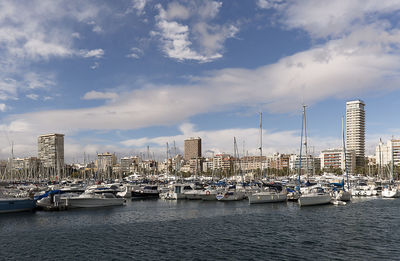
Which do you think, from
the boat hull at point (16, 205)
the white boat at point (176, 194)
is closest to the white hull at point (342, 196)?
the white boat at point (176, 194)

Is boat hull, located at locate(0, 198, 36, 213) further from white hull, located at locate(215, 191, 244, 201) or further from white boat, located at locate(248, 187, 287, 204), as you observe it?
white boat, located at locate(248, 187, 287, 204)

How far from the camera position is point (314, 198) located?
230 ft

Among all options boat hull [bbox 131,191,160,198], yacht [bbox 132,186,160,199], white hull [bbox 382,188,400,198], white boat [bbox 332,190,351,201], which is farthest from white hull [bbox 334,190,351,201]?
boat hull [bbox 131,191,160,198]

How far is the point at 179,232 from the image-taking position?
43.9 m

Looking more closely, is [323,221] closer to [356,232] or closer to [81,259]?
[356,232]

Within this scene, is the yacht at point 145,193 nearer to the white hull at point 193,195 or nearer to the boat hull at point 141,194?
the boat hull at point 141,194

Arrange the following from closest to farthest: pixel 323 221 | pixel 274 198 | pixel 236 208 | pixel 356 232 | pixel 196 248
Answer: pixel 196 248
pixel 356 232
pixel 323 221
pixel 236 208
pixel 274 198

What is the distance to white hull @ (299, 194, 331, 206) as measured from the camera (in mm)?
68688

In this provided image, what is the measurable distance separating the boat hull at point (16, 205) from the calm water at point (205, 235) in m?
1.93

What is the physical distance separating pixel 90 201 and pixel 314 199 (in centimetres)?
4727

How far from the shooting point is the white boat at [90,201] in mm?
68688

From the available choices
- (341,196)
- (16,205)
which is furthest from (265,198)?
(16,205)

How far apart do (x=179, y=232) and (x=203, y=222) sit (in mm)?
8561

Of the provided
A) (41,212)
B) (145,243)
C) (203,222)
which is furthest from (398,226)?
(41,212)
